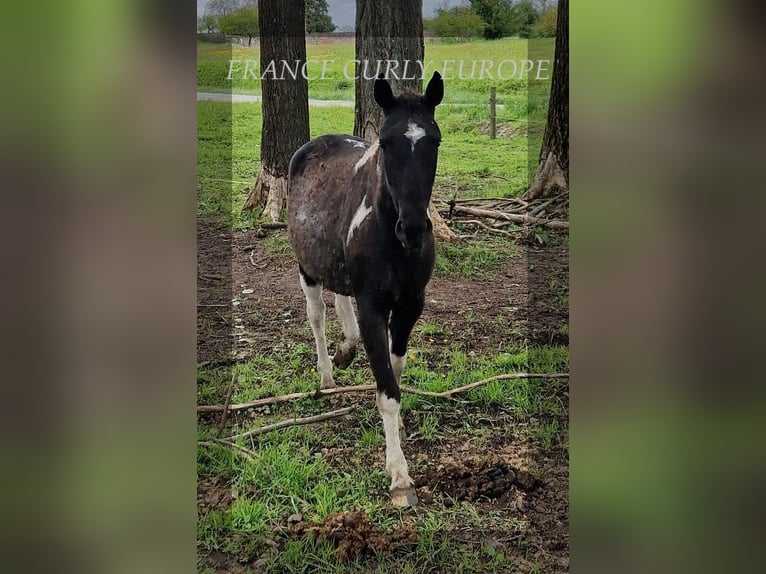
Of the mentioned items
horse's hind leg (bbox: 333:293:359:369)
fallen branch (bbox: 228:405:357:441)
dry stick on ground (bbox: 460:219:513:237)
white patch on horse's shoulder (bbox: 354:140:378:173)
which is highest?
white patch on horse's shoulder (bbox: 354:140:378:173)

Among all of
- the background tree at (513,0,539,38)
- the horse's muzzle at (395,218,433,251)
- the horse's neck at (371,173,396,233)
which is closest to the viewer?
the horse's muzzle at (395,218,433,251)

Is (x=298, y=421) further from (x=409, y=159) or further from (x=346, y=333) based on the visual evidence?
(x=409, y=159)

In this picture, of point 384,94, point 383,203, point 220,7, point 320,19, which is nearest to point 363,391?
point 383,203

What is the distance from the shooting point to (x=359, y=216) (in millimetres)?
2770

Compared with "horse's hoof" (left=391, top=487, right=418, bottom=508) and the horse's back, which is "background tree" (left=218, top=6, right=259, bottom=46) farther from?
"horse's hoof" (left=391, top=487, right=418, bottom=508)

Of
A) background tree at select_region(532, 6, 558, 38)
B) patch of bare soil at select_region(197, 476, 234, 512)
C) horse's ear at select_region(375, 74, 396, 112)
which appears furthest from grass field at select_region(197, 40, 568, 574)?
horse's ear at select_region(375, 74, 396, 112)

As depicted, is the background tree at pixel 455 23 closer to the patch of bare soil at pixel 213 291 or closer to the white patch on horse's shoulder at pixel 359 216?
the white patch on horse's shoulder at pixel 359 216

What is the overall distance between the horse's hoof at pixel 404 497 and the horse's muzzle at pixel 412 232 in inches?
39.7

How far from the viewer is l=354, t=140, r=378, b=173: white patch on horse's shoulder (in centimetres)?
277

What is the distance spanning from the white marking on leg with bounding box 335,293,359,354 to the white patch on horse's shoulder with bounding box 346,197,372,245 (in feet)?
0.92
